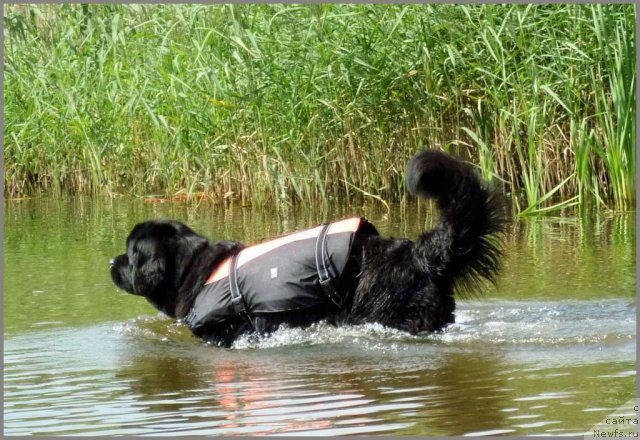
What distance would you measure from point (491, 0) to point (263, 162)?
2.78 meters

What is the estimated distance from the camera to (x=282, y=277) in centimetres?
571

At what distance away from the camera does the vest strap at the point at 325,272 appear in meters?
5.61

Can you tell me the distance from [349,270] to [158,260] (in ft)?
3.92

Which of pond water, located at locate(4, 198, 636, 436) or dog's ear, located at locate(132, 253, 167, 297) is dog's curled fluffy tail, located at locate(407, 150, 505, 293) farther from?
dog's ear, located at locate(132, 253, 167, 297)

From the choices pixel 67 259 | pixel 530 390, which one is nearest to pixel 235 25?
pixel 67 259

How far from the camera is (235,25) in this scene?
9914mm

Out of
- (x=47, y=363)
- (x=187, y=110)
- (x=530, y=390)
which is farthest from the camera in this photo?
(x=187, y=110)

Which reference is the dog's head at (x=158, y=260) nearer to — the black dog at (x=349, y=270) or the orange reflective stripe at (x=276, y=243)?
the black dog at (x=349, y=270)

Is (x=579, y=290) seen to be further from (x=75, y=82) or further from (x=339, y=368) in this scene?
(x=75, y=82)

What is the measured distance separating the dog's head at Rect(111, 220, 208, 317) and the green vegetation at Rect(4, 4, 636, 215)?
365 cm
